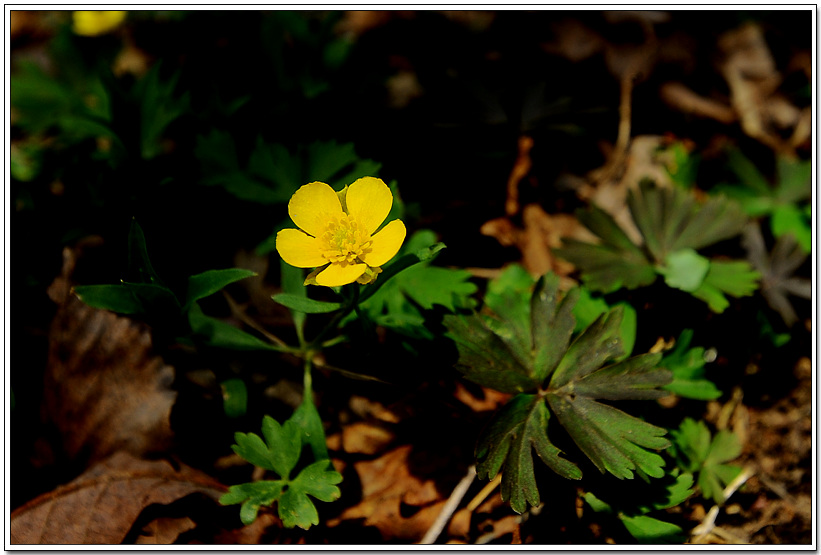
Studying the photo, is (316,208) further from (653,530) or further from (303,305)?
(653,530)

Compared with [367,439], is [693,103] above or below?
above

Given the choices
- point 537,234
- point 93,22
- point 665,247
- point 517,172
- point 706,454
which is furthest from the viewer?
point 93,22

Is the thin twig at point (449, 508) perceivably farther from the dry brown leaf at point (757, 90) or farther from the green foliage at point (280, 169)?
the dry brown leaf at point (757, 90)

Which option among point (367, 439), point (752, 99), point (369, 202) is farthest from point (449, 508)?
point (752, 99)

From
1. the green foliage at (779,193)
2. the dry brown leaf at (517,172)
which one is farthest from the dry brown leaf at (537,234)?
the green foliage at (779,193)

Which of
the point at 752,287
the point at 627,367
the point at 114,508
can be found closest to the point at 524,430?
the point at 627,367

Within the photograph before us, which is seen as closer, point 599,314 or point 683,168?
point 599,314

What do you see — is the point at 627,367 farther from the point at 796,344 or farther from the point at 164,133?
the point at 164,133
